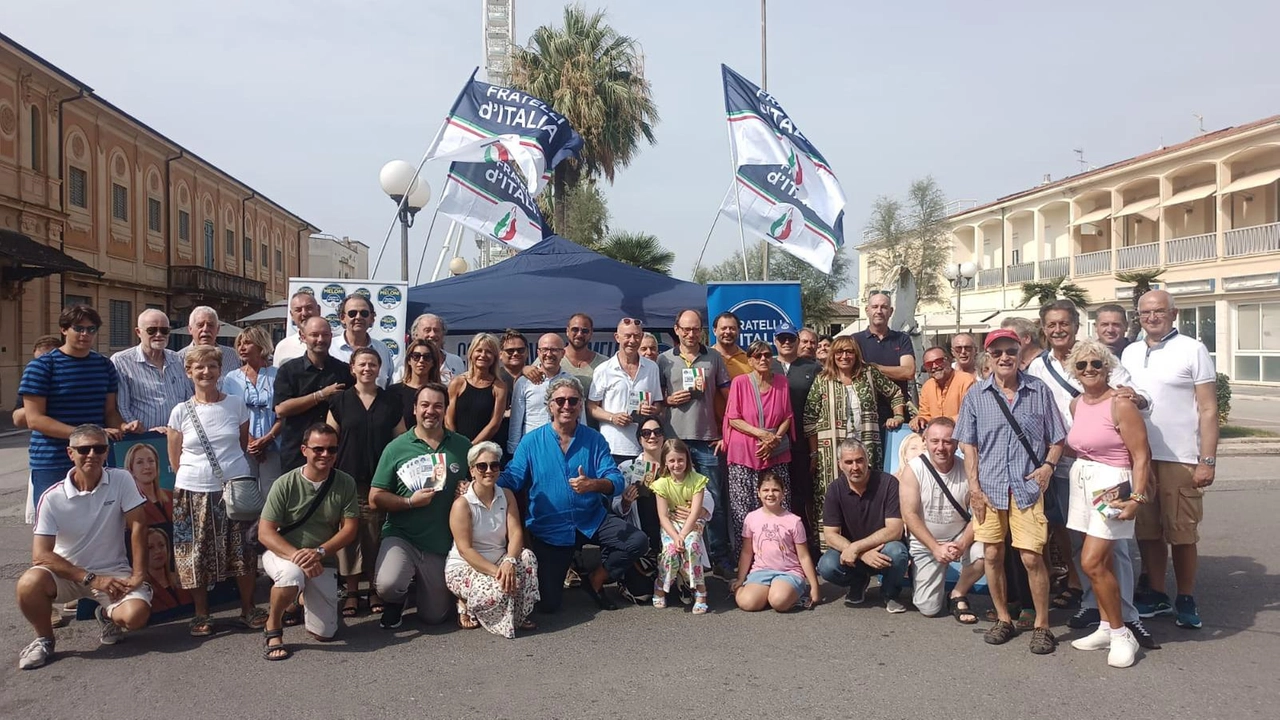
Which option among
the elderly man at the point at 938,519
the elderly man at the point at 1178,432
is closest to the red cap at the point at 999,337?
the elderly man at the point at 938,519

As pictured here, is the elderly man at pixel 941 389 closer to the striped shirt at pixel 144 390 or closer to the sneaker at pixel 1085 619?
the sneaker at pixel 1085 619

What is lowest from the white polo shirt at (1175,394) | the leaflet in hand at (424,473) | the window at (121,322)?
the leaflet in hand at (424,473)

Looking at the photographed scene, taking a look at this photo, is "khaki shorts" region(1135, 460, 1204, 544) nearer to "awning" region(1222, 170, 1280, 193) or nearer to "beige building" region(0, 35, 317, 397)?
"beige building" region(0, 35, 317, 397)

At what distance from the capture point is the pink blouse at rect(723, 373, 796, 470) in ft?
19.5

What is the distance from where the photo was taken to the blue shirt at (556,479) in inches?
217

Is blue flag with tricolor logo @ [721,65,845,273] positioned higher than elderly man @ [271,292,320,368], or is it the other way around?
blue flag with tricolor logo @ [721,65,845,273]

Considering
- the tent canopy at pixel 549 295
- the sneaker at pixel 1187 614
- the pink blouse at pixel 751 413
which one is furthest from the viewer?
the tent canopy at pixel 549 295

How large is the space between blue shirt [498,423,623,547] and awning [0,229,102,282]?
19.6 metres

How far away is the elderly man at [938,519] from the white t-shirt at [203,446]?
404cm

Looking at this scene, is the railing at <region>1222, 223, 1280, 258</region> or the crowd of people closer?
the crowd of people

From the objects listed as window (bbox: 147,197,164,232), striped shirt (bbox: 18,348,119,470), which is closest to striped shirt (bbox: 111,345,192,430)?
striped shirt (bbox: 18,348,119,470)

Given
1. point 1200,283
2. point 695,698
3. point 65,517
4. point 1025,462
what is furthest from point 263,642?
point 1200,283

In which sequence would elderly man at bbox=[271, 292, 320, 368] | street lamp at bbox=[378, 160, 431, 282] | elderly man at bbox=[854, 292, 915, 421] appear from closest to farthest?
elderly man at bbox=[271, 292, 320, 368] < elderly man at bbox=[854, 292, 915, 421] < street lamp at bbox=[378, 160, 431, 282]

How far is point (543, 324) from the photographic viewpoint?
29.9 feet
